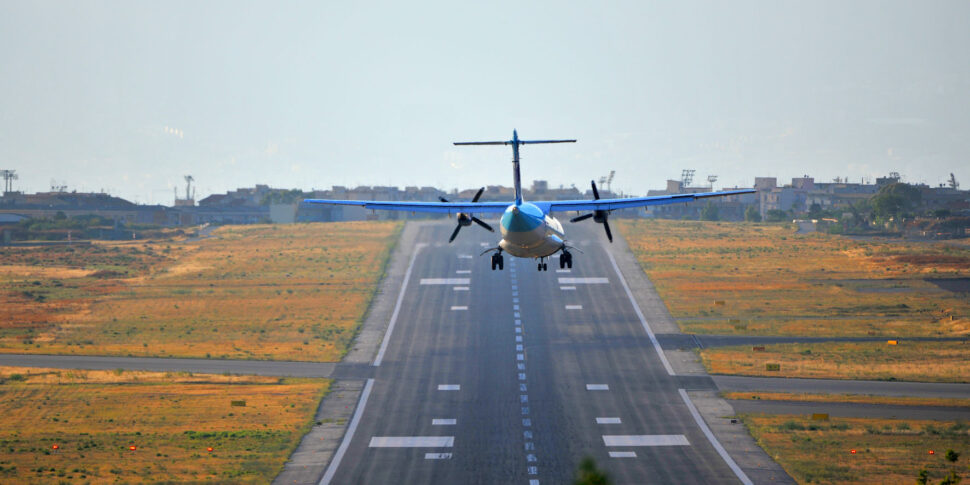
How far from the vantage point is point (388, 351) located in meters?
106

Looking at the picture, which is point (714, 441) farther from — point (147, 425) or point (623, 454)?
point (147, 425)

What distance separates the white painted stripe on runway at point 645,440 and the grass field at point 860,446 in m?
6.43

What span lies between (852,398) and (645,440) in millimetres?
22625

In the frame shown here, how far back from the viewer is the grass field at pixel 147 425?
71000 mm

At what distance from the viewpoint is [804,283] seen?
458ft

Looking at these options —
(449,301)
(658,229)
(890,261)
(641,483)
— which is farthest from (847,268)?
(641,483)

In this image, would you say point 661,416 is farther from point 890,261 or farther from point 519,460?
point 890,261

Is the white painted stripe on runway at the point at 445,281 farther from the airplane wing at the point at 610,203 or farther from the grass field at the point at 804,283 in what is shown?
the airplane wing at the point at 610,203

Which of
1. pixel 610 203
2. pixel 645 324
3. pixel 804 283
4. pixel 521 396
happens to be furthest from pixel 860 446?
pixel 804 283

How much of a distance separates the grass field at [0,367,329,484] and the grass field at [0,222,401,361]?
11.5 metres

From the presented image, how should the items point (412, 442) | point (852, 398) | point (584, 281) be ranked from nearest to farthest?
point (412, 442)
point (852, 398)
point (584, 281)

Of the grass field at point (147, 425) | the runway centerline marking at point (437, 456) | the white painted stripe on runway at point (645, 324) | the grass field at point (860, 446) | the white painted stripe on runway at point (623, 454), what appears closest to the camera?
the grass field at point (860, 446)

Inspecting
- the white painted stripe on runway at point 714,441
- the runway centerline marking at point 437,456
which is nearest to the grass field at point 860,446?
the white painted stripe on runway at point 714,441

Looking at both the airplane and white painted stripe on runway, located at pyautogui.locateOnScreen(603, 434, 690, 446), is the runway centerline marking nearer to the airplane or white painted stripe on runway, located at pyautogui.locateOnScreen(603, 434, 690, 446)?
white painted stripe on runway, located at pyautogui.locateOnScreen(603, 434, 690, 446)
